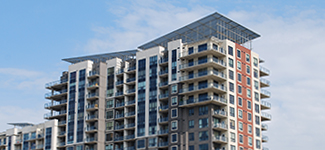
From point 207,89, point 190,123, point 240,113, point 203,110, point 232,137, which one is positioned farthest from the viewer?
point 240,113

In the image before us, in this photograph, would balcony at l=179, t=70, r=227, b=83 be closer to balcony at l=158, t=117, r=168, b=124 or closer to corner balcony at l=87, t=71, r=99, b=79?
balcony at l=158, t=117, r=168, b=124

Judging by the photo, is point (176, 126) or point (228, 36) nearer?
point (176, 126)

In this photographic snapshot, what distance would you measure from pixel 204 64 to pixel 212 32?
13.7 m

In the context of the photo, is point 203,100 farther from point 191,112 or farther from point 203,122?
point 203,122

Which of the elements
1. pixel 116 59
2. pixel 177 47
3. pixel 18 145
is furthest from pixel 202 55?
pixel 18 145

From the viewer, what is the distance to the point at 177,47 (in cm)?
12062

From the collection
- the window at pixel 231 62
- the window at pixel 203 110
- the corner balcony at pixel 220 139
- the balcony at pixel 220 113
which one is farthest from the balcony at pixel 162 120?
the window at pixel 231 62

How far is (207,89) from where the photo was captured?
112m

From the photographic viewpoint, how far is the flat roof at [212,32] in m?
123

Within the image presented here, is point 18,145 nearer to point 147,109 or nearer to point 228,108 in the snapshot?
point 147,109

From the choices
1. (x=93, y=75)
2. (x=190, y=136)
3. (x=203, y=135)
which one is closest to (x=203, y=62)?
(x=203, y=135)

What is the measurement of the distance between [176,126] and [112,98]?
24313 millimetres

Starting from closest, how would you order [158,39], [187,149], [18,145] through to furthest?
[187,149] < [158,39] < [18,145]

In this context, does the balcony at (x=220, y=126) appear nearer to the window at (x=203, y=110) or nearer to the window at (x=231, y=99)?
the window at (x=203, y=110)
